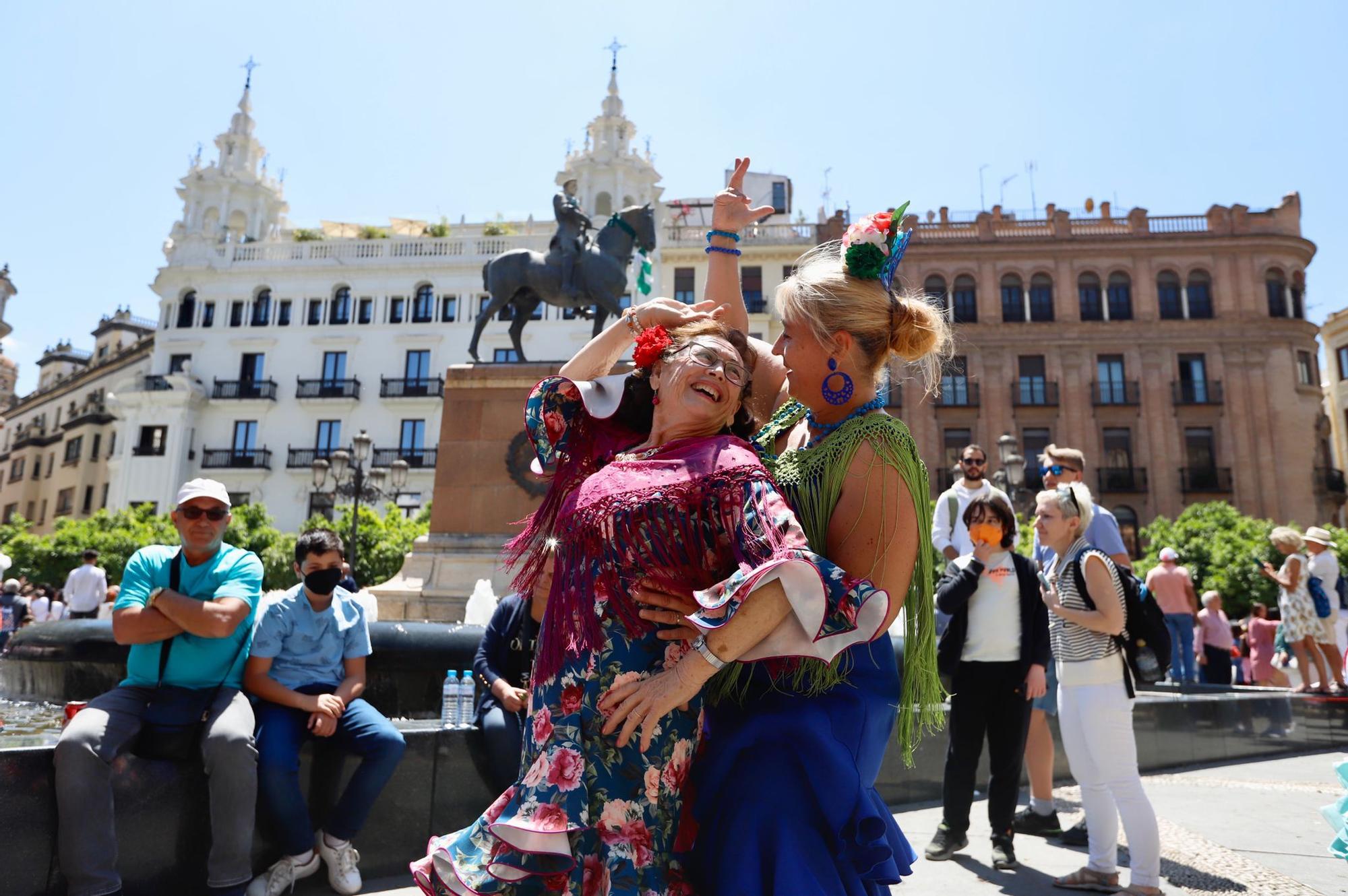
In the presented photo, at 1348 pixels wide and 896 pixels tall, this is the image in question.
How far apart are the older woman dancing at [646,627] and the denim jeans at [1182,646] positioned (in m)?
10.3

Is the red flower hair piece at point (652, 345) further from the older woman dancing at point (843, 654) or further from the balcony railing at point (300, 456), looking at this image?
the balcony railing at point (300, 456)

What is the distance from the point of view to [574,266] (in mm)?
12594

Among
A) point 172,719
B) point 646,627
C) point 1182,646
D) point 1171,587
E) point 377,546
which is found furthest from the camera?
point 377,546

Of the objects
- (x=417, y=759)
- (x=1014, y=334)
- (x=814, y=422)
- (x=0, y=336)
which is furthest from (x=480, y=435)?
(x=0, y=336)

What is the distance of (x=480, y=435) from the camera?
10.6 m

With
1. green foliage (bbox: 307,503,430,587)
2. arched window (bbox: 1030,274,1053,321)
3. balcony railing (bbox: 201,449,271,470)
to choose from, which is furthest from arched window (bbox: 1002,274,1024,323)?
balcony railing (bbox: 201,449,271,470)

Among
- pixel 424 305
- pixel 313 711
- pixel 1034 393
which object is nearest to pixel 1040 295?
pixel 1034 393

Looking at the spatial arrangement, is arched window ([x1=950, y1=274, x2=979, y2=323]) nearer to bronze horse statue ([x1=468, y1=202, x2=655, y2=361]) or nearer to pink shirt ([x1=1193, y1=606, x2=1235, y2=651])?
pink shirt ([x1=1193, y1=606, x2=1235, y2=651])

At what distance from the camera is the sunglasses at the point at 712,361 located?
2.06m

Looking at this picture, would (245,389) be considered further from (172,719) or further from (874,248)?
(874,248)

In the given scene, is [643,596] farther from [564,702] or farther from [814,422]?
[814,422]

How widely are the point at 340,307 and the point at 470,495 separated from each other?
1438 inches

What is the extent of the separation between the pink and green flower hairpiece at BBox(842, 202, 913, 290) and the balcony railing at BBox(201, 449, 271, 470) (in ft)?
143

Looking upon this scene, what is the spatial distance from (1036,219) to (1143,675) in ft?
→ 135
